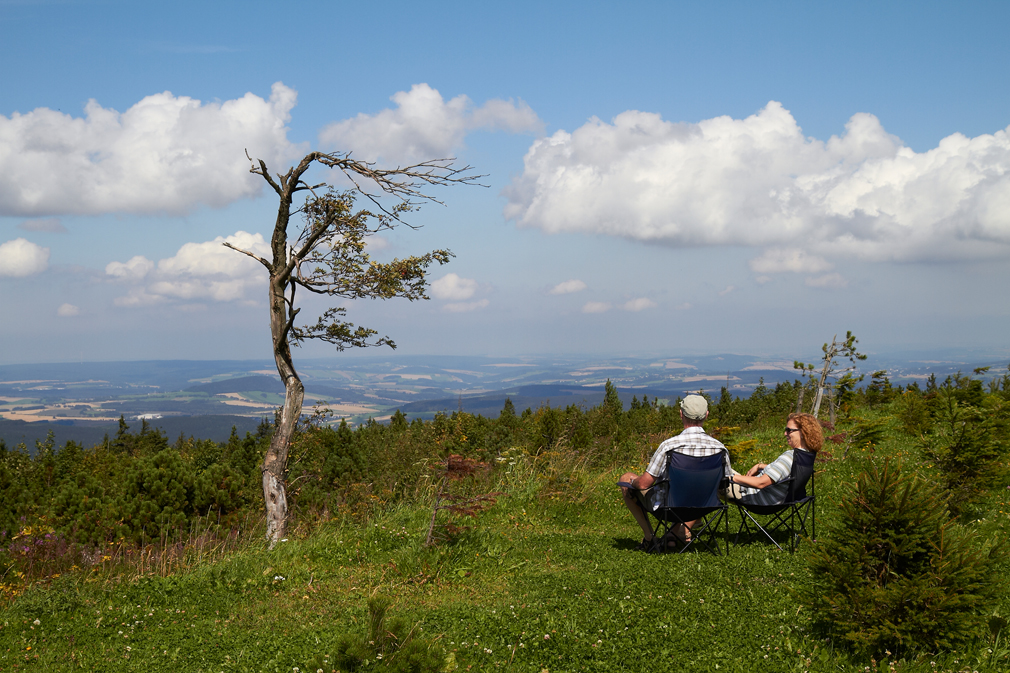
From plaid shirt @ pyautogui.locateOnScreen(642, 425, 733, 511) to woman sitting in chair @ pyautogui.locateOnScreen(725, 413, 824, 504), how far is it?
0.61 feet

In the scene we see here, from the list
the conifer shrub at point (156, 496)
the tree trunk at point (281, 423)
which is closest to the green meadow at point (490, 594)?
the tree trunk at point (281, 423)

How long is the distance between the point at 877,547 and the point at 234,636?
13.3 ft

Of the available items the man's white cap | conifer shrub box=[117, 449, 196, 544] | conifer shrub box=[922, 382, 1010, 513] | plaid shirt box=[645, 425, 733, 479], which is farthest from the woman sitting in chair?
conifer shrub box=[117, 449, 196, 544]

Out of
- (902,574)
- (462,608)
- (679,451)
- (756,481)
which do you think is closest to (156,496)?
(462,608)

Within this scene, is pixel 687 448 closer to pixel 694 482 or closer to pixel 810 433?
pixel 694 482

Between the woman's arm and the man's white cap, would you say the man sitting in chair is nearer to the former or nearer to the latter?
the man's white cap

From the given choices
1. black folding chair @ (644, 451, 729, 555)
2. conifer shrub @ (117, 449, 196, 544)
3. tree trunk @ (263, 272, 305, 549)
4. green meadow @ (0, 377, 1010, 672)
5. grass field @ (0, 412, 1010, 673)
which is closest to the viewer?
green meadow @ (0, 377, 1010, 672)

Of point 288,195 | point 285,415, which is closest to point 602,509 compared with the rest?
point 285,415

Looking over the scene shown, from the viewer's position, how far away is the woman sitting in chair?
5766mm

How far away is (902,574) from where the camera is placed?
3.42 metres

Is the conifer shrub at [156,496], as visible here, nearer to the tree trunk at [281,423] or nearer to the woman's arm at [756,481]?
the tree trunk at [281,423]

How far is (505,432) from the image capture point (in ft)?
97.0

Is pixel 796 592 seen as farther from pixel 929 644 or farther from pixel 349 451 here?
pixel 349 451

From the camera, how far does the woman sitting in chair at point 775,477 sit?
5.77 m
